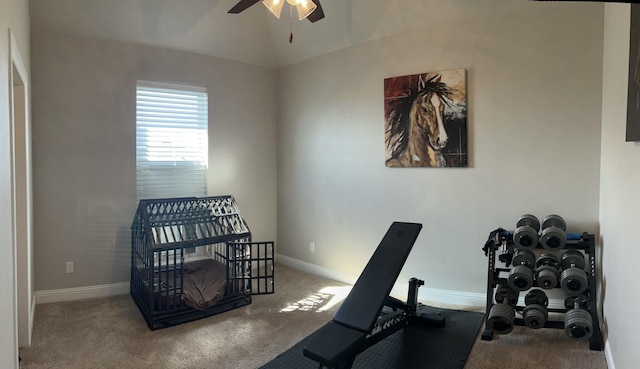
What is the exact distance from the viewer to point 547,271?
3311 millimetres

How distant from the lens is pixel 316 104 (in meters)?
5.25

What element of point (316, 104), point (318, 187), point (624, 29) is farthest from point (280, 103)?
point (624, 29)

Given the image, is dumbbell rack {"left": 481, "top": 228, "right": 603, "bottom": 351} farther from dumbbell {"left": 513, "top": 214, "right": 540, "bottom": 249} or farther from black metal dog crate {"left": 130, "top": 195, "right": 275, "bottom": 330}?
black metal dog crate {"left": 130, "top": 195, "right": 275, "bottom": 330}

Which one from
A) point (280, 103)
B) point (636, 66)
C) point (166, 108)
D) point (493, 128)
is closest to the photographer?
point (636, 66)

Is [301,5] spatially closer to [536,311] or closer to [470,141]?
[470,141]

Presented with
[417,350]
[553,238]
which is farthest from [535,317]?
[417,350]

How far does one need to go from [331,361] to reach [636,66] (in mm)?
2212

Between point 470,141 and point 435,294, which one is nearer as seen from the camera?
point 470,141

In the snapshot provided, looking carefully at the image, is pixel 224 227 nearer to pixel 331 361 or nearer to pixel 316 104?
pixel 316 104

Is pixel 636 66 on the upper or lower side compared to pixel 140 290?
upper

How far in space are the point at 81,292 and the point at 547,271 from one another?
4384mm

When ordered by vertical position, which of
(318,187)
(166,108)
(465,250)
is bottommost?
(465,250)

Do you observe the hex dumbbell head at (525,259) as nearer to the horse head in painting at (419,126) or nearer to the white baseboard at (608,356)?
the white baseboard at (608,356)

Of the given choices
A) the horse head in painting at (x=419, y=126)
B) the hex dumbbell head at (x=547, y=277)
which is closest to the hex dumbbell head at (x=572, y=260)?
the hex dumbbell head at (x=547, y=277)
